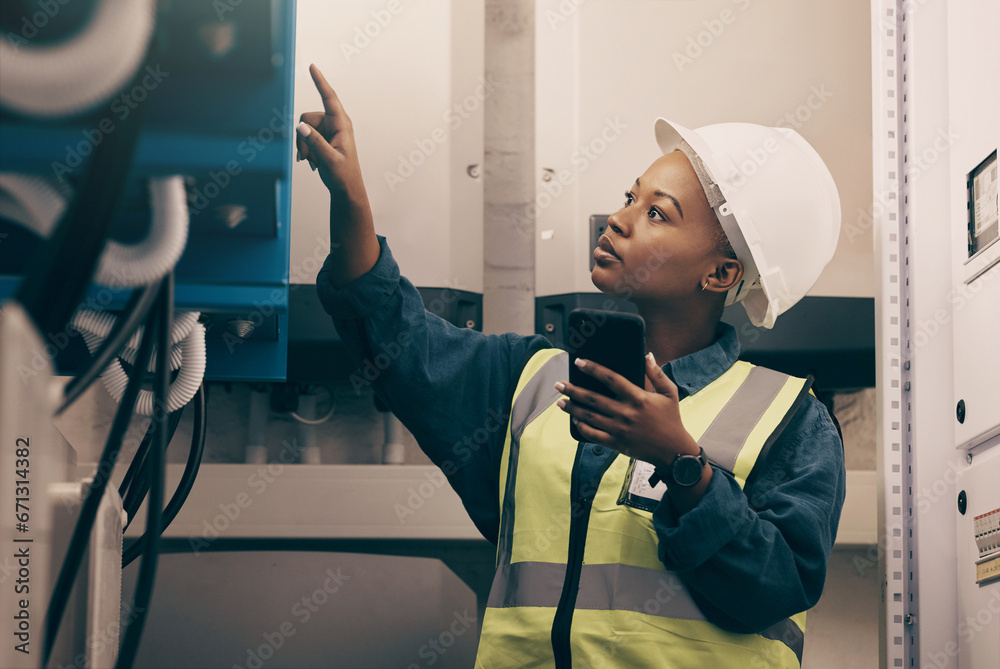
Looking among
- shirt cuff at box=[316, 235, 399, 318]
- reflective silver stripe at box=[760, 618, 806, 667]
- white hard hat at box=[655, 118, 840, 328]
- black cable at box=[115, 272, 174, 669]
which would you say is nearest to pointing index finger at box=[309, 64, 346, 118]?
shirt cuff at box=[316, 235, 399, 318]

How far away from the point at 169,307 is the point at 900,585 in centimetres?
103

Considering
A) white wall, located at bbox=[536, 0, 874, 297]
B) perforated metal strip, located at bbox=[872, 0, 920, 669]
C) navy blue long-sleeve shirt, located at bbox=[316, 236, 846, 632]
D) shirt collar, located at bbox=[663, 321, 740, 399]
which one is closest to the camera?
navy blue long-sleeve shirt, located at bbox=[316, 236, 846, 632]

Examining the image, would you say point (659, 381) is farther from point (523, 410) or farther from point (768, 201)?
point (768, 201)

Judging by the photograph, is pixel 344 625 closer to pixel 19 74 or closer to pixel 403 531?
pixel 403 531

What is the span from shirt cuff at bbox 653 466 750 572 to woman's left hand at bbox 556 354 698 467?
0.16 feet

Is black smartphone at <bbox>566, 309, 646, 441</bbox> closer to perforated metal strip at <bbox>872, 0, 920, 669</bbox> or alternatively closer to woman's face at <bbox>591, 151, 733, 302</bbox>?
woman's face at <bbox>591, 151, 733, 302</bbox>

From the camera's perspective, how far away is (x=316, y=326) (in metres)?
1.38

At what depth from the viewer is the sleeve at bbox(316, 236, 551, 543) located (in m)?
0.88

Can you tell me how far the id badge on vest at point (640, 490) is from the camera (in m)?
0.90

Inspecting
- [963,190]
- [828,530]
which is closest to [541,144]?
[963,190]

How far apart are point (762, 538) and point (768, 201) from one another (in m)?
0.44

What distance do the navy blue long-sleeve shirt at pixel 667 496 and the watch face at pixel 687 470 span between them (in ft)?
0.08

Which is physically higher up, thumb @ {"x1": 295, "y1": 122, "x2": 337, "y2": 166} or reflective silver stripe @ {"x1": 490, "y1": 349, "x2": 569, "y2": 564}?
thumb @ {"x1": 295, "y1": 122, "x2": 337, "y2": 166}

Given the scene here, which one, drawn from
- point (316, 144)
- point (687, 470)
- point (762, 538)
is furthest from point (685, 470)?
point (316, 144)
